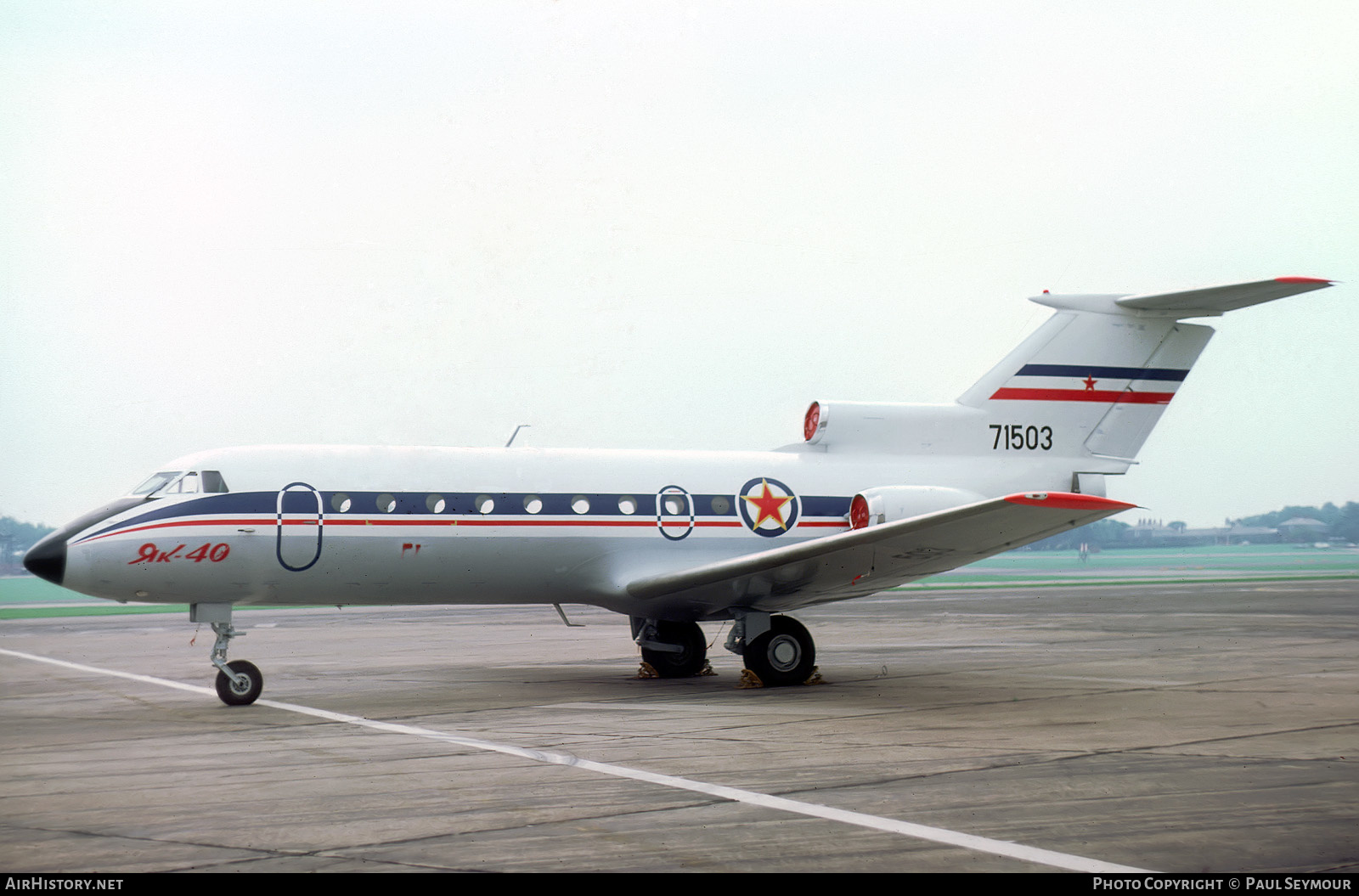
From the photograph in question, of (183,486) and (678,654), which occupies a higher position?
(183,486)

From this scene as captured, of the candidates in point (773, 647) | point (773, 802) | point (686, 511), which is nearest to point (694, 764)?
point (773, 802)

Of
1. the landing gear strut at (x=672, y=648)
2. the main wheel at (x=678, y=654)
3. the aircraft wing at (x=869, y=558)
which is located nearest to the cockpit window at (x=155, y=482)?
the aircraft wing at (x=869, y=558)

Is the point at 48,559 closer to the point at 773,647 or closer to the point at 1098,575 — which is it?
the point at 773,647

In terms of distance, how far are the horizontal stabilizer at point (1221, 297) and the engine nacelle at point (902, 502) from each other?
351cm

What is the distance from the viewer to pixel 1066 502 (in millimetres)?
11523

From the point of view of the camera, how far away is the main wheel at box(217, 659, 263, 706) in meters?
12.9

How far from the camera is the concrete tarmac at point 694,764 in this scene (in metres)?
6.05

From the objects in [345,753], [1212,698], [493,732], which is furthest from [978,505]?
[345,753]

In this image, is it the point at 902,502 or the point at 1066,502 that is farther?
the point at 902,502

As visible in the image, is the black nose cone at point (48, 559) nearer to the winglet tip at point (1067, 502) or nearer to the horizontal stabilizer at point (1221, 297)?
the winglet tip at point (1067, 502)

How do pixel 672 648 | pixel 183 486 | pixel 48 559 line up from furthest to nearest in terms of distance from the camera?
pixel 672 648
pixel 183 486
pixel 48 559

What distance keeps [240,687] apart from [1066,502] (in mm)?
8818

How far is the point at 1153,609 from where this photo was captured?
104 ft

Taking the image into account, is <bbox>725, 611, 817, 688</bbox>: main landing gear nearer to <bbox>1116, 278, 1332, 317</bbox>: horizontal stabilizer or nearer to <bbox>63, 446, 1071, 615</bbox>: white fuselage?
<bbox>63, 446, 1071, 615</bbox>: white fuselage
